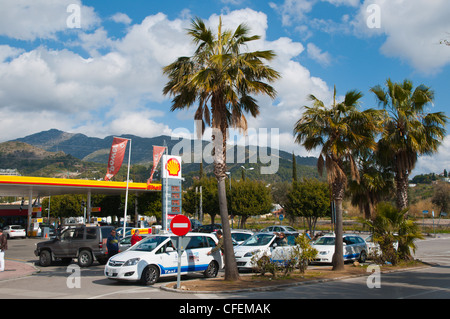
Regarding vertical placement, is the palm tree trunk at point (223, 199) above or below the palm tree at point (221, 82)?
below

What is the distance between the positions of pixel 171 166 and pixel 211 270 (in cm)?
2392

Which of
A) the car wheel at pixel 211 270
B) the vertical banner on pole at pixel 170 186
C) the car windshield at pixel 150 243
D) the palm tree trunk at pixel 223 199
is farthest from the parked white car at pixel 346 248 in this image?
→ the vertical banner on pole at pixel 170 186

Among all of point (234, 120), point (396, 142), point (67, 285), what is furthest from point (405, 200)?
point (67, 285)

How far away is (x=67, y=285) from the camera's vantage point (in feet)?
42.3

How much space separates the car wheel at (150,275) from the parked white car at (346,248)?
8.98 meters

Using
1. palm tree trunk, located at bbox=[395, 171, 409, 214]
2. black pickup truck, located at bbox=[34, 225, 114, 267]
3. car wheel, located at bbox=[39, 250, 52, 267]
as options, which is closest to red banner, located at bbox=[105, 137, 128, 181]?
black pickup truck, located at bbox=[34, 225, 114, 267]

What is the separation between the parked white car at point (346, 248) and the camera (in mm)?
19016

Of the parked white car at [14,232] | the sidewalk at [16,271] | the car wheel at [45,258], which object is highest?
the car wheel at [45,258]

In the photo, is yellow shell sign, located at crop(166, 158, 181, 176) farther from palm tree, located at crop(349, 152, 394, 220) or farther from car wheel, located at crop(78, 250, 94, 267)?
car wheel, located at crop(78, 250, 94, 267)

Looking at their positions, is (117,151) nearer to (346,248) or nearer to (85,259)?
(85,259)

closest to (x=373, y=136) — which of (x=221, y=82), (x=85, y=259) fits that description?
(x=221, y=82)

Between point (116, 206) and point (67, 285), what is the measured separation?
53.8 meters

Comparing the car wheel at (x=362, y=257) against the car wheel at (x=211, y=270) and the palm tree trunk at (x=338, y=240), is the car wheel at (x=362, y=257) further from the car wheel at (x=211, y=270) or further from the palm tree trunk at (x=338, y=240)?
the car wheel at (x=211, y=270)

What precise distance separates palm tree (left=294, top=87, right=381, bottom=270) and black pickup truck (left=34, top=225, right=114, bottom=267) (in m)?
10.2
